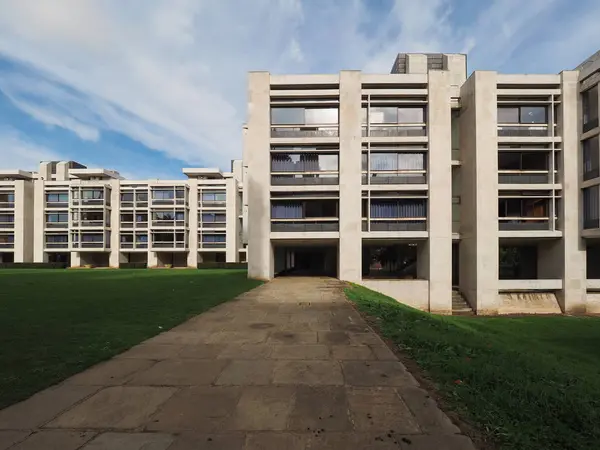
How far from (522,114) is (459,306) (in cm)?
1648

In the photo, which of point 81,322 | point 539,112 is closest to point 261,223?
point 81,322

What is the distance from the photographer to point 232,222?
53.5 metres

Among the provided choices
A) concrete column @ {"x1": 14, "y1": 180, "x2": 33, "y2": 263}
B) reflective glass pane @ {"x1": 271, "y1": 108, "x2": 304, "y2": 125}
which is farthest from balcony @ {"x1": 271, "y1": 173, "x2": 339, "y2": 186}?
concrete column @ {"x1": 14, "y1": 180, "x2": 33, "y2": 263}

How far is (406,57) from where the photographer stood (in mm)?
29375

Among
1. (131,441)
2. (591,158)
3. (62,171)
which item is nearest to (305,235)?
(131,441)

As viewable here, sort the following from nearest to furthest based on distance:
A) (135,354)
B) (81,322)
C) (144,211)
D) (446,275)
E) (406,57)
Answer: (135,354)
(81,322)
(446,275)
(406,57)
(144,211)

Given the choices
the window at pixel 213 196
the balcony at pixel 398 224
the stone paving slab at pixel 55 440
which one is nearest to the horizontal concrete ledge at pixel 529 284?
the balcony at pixel 398 224

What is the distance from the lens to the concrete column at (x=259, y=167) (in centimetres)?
2459

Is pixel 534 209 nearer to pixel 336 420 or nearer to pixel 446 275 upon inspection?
pixel 446 275

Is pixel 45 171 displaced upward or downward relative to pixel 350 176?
upward

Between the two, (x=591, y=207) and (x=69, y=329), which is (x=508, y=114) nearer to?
(x=591, y=207)

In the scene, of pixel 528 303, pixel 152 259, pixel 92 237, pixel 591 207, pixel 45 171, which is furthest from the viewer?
pixel 45 171

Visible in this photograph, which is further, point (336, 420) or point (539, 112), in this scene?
point (539, 112)

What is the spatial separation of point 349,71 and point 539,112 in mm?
15858
